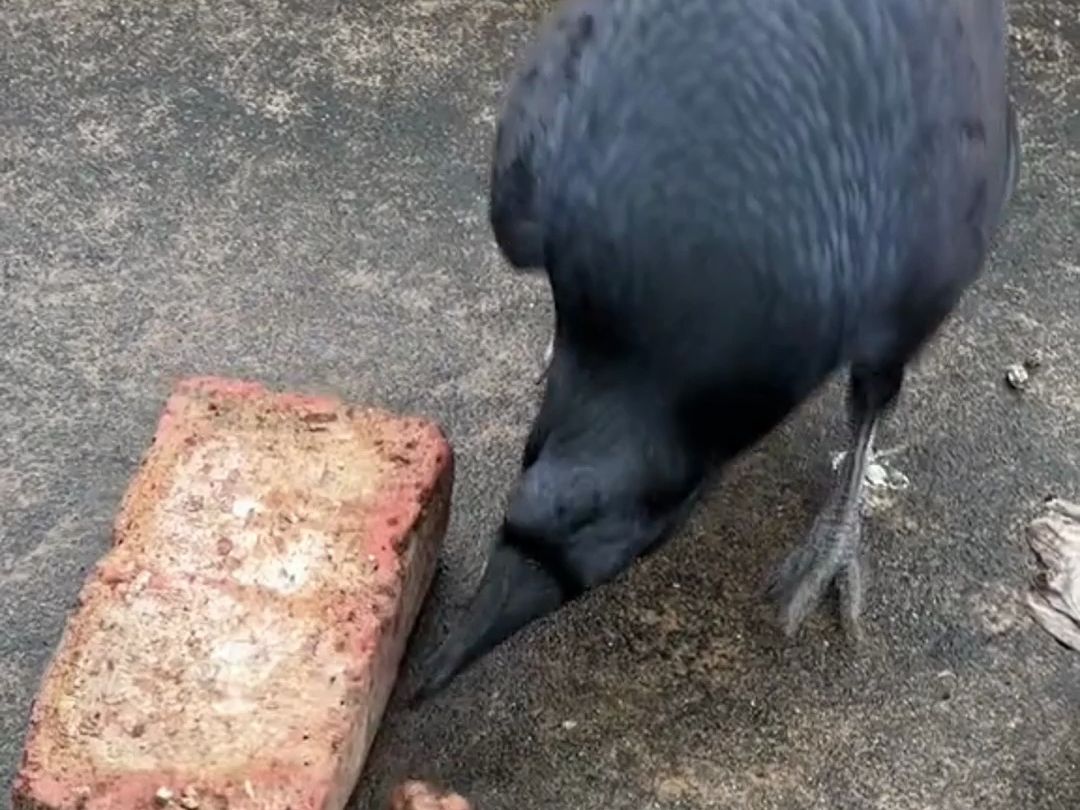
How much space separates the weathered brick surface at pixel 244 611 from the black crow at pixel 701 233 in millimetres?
150

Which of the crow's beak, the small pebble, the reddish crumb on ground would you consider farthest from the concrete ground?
the crow's beak

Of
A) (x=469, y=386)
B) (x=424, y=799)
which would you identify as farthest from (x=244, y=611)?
(x=469, y=386)

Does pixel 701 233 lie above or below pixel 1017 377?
above

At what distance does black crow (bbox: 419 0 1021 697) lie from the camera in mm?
1893

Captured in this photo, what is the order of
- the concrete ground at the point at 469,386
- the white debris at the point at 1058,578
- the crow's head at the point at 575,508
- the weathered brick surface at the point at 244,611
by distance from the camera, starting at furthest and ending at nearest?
the concrete ground at the point at 469,386 → the white debris at the point at 1058,578 → the weathered brick surface at the point at 244,611 → the crow's head at the point at 575,508

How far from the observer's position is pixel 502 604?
189cm

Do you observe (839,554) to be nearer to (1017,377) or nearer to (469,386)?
(1017,377)

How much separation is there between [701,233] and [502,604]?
403mm

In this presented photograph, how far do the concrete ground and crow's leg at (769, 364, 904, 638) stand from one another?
0.09 ft

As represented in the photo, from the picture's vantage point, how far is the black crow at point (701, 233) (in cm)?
189

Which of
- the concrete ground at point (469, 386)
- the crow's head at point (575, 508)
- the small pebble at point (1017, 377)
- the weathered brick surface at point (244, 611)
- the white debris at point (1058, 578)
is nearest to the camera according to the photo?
the crow's head at point (575, 508)

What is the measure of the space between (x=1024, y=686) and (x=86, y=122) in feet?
5.08

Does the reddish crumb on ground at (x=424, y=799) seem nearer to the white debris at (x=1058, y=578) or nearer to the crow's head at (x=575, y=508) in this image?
the crow's head at (x=575, y=508)

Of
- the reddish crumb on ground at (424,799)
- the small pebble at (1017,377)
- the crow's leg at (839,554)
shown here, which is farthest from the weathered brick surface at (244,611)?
the small pebble at (1017,377)
